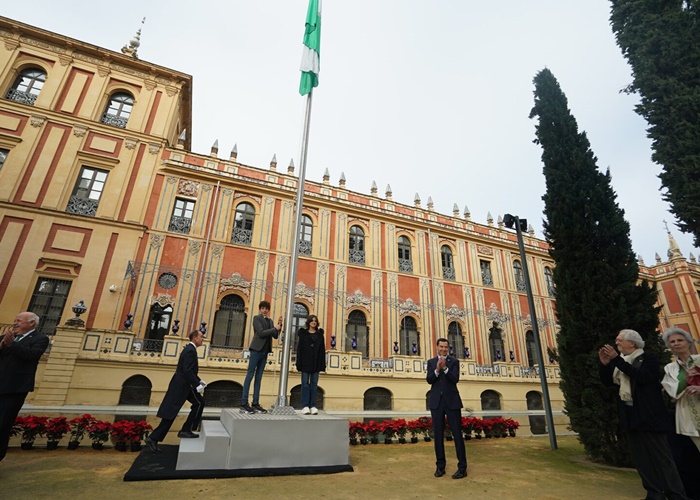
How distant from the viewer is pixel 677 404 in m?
3.84

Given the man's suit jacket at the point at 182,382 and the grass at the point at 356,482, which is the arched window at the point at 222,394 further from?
the man's suit jacket at the point at 182,382

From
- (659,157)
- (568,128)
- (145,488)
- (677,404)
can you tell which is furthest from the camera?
(568,128)

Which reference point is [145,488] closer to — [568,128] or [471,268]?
[568,128]

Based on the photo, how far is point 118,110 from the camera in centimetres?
1603

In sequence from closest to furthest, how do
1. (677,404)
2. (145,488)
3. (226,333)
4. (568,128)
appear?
(677,404), (145,488), (568,128), (226,333)

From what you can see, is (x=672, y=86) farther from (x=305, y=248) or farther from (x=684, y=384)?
(x=305, y=248)

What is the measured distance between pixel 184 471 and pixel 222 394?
7485 mm

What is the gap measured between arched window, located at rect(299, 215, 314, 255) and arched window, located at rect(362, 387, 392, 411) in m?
6.77

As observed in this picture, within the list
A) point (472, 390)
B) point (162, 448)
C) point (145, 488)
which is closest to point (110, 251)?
point (162, 448)

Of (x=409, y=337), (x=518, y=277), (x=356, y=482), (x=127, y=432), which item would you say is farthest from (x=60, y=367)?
(x=518, y=277)

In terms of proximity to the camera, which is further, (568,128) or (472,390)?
(472,390)

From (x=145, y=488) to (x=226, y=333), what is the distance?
10035 millimetres

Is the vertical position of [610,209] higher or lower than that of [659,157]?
lower

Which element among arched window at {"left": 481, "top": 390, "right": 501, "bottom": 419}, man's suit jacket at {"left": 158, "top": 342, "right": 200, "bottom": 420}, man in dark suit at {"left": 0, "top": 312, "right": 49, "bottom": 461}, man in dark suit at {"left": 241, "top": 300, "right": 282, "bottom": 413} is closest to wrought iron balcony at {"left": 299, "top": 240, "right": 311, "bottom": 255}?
arched window at {"left": 481, "top": 390, "right": 501, "bottom": 419}
